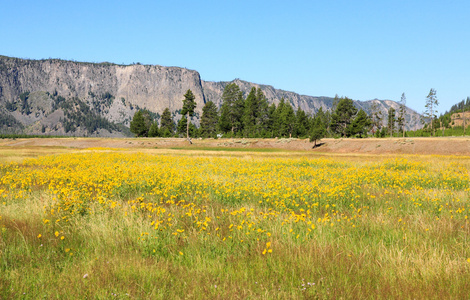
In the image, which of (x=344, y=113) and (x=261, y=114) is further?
(x=261, y=114)

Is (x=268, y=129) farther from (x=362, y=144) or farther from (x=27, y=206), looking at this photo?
(x=27, y=206)

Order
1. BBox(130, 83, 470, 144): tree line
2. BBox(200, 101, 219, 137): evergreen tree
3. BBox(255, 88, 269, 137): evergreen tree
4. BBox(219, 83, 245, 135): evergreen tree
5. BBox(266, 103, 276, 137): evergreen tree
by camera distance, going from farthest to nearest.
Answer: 1. BBox(200, 101, 219, 137): evergreen tree
2. BBox(219, 83, 245, 135): evergreen tree
3. BBox(266, 103, 276, 137): evergreen tree
4. BBox(255, 88, 269, 137): evergreen tree
5. BBox(130, 83, 470, 144): tree line

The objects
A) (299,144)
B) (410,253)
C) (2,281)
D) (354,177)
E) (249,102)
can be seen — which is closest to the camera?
(2,281)

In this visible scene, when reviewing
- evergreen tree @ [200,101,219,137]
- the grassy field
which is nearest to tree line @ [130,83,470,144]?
evergreen tree @ [200,101,219,137]

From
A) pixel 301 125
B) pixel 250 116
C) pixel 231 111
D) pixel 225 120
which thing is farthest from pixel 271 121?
pixel 225 120

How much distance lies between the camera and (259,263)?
173 inches

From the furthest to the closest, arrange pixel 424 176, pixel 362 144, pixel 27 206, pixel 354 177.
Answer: pixel 362 144 → pixel 424 176 → pixel 354 177 → pixel 27 206

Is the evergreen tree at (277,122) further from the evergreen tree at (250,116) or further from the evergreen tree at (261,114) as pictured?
the evergreen tree at (250,116)

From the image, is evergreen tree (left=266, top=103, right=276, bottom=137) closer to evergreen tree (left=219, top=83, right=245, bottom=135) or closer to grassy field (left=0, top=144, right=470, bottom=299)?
evergreen tree (left=219, top=83, right=245, bottom=135)

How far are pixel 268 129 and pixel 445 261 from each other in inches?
3793

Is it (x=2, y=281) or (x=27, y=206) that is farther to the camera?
(x=27, y=206)

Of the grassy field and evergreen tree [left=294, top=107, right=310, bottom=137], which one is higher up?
evergreen tree [left=294, top=107, right=310, bottom=137]

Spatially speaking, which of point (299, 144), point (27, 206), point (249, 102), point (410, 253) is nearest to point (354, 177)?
point (410, 253)

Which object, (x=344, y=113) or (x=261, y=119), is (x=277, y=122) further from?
(x=344, y=113)
